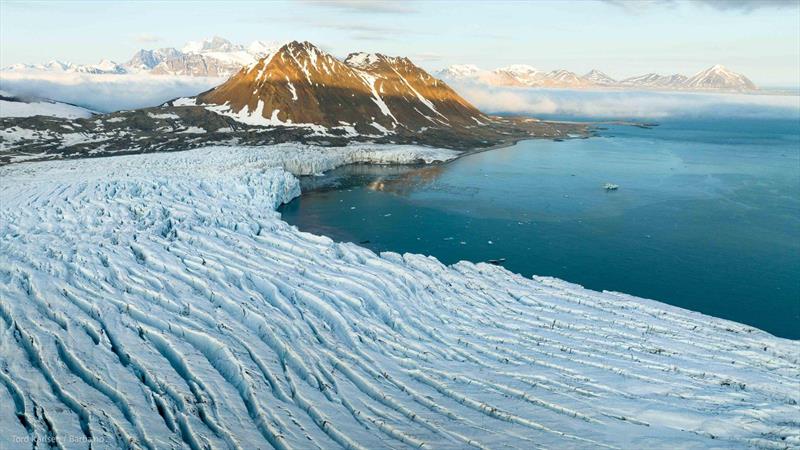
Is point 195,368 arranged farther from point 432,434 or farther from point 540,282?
point 540,282

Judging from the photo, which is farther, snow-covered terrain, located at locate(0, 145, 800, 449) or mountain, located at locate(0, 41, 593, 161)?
mountain, located at locate(0, 41, 593, 161)

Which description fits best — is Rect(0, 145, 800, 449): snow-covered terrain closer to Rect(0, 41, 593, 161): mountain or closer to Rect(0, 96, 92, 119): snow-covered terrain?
Rect(0, 41, 593, 161): mountain

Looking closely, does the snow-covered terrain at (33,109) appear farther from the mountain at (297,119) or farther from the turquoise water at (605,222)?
the turquoise water at (605,222)

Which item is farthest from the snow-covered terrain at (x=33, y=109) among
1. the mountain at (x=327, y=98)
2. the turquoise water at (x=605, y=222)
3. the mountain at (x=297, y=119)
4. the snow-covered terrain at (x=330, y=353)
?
the snow-covered terrain at (x=330, y=353)

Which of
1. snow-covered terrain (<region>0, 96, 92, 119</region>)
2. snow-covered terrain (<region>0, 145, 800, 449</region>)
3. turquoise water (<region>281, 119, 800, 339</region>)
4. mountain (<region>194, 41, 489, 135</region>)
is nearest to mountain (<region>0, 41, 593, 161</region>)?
mountain (<region>194, 41, 489, 135</region>)

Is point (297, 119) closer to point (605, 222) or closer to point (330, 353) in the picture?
point (605, 222)

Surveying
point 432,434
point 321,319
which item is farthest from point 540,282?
point 432,434
